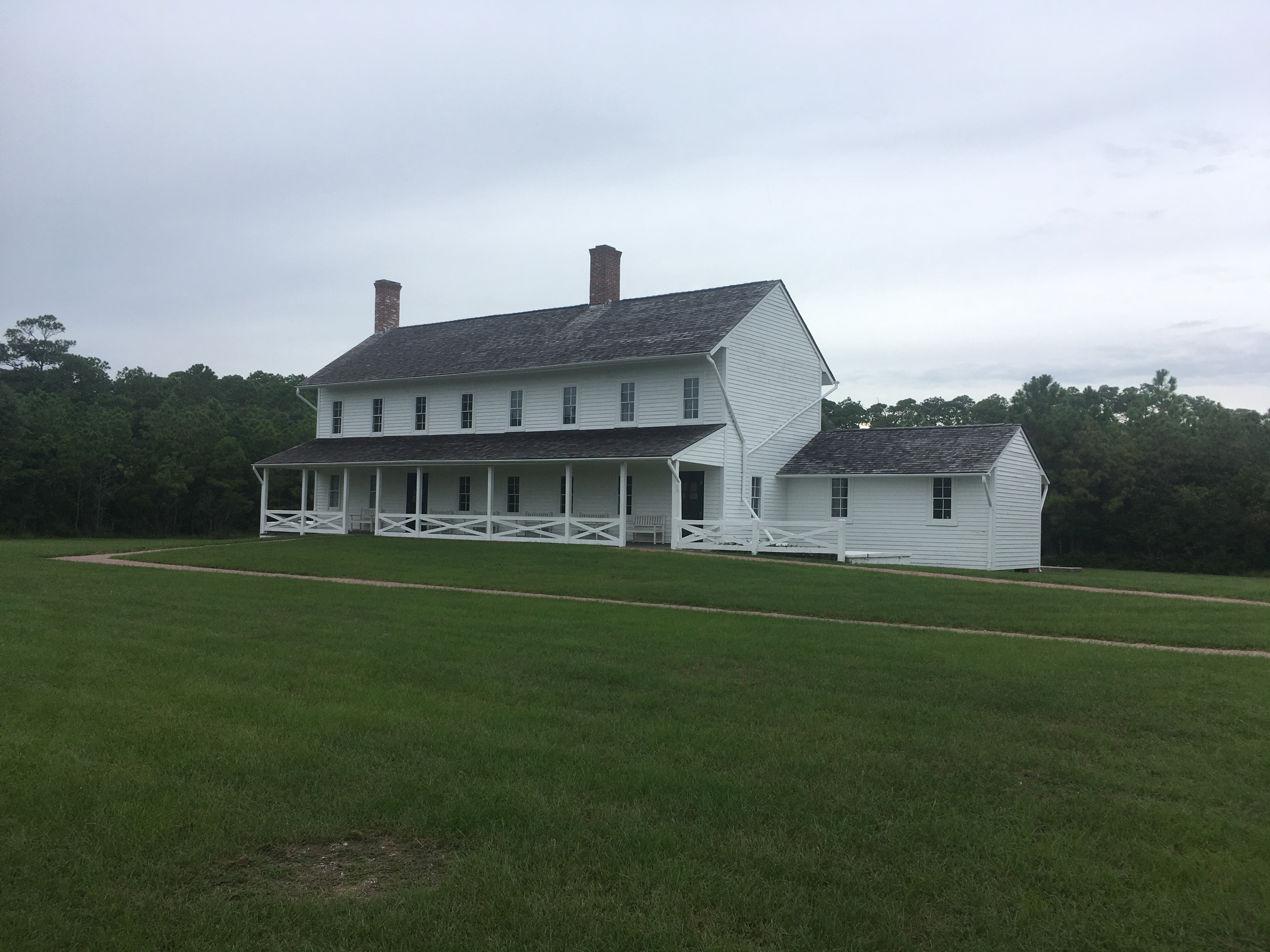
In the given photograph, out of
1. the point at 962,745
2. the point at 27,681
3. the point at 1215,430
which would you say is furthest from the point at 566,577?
the point at 1215,430

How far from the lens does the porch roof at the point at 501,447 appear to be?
26984 mm

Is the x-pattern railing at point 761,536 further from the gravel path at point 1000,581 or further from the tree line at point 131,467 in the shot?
the tree line at point 131,467

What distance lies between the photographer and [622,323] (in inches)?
1226

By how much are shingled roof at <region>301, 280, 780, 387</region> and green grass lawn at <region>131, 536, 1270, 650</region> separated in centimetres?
680

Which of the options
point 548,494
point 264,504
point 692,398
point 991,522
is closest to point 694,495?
point 692,398

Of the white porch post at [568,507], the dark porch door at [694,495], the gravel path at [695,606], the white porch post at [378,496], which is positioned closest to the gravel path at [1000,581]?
the gravel path at [695,606]

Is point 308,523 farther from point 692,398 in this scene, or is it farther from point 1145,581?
→ point 1145,581

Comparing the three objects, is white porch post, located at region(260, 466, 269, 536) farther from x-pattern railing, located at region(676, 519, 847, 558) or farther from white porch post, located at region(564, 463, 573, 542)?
x-pattern railing, located at region(676, 519, 847, 558)

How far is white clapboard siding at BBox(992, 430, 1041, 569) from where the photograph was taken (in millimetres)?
26375

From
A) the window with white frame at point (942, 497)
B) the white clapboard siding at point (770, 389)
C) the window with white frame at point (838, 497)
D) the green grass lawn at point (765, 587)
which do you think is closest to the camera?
the green grass lawn at point (765, 587)

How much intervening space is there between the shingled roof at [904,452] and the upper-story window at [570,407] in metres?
6.72

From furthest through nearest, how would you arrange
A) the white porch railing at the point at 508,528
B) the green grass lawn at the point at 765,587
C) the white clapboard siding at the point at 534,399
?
1. the white clapboard siding at the point at 534,399
2. the white porch railing at the point at 508,528
3. the green grass lawn at the point at 765,587

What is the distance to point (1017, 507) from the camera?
27609mm

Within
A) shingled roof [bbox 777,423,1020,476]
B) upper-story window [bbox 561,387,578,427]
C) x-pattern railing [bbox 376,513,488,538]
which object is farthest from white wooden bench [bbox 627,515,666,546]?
x-pattern railing [bbox 376,513,488,538]
